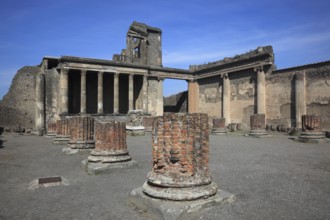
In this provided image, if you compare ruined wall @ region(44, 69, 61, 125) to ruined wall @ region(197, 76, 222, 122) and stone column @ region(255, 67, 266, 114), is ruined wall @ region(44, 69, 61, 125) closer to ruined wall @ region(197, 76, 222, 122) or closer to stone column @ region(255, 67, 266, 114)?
ruined wall @ region(197, 76, 222, 122)

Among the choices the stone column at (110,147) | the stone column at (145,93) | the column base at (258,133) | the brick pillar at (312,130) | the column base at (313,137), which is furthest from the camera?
the stone column at (145,93)

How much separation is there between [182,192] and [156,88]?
24081mm

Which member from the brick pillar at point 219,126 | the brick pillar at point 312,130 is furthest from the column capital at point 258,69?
the brick pillar at point 312,130

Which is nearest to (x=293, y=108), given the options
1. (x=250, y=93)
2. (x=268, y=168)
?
(x=250, y=93)

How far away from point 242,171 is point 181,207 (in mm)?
2919

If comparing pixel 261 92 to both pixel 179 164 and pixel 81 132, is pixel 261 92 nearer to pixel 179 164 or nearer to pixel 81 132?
pixel 81 132

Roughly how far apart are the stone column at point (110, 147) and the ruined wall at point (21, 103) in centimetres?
1969

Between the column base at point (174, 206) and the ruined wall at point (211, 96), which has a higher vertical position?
the ruined wall at point (211, 96)

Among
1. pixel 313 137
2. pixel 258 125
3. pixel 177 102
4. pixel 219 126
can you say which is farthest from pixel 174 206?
pixel 177 102

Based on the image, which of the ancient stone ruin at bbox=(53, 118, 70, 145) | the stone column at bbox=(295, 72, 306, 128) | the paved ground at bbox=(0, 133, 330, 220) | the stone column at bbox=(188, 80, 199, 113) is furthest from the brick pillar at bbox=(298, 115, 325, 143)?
the stone column at bbox=(188, 80, 199, 113)

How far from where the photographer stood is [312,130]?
1219 cm

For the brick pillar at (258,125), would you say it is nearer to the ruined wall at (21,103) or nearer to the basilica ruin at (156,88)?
the basilica ruin at (156,88)

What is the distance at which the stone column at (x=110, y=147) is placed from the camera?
6332 millimetres

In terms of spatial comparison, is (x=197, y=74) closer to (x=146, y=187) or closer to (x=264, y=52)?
(x=264, y=52)
